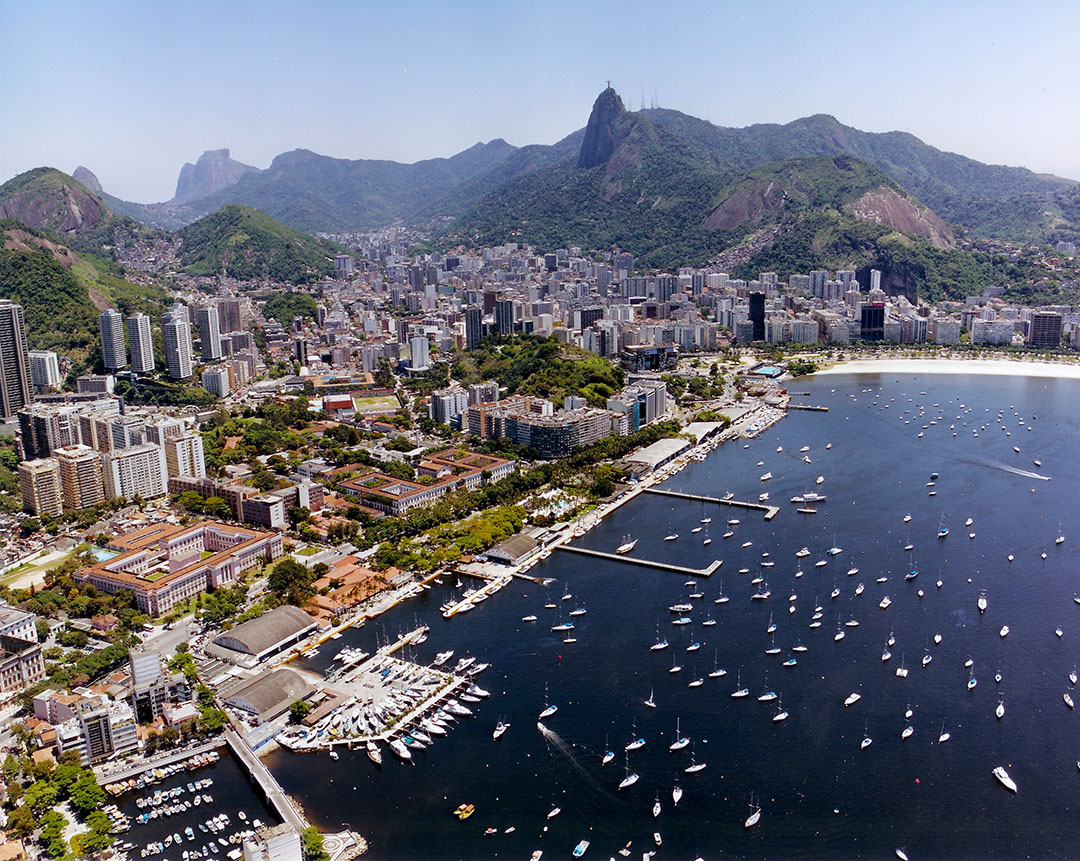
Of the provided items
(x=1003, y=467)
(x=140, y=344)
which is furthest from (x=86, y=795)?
(x=140, y=344)

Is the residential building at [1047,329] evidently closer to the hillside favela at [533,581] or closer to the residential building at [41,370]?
the hillside favela at [533,581]

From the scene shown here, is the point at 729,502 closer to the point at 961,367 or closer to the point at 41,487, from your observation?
the point at 41,487

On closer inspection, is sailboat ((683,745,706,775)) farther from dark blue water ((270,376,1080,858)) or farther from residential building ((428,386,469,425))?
residential building ((428,386,469,425))

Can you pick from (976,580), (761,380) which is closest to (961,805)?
(976,580)

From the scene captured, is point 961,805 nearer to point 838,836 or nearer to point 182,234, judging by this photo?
point 838,836

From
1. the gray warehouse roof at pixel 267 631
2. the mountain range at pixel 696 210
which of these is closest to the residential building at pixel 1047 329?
the mountain range at pixel 696 210

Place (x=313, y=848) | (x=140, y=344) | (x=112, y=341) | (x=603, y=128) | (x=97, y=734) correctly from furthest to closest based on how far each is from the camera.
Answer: (x=603, y=128), (x=140, y=344), (x=112, y=341), (x=97, y=734), (x=313, y=848)
